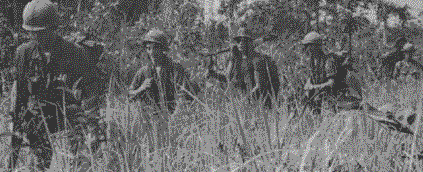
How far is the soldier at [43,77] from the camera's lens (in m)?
1.94

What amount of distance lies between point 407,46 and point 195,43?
2.49 meters

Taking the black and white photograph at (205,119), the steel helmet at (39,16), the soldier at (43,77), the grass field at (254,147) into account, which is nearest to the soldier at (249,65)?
the black and white photograph at (205,119)

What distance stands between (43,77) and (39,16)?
462mm

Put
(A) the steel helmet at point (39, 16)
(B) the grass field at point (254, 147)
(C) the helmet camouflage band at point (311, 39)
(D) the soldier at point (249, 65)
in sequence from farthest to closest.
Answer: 1. (D) the soldier at point (249, 65)
2. (C) the helmet camouflage band at point (311, 39)
3. (A) the steel helmet at point (39, 16)
4. (B) the grass field at point (254, 147)

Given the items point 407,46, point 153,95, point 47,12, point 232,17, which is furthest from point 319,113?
point 407,46

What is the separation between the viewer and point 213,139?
176cm

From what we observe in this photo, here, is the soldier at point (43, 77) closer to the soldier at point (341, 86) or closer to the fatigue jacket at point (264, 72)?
the soldier at point (341, 86)

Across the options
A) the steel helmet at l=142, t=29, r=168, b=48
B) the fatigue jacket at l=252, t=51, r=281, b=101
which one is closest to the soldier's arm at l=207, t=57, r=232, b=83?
the steel helmet at l=142, t=29, r=168, b=48

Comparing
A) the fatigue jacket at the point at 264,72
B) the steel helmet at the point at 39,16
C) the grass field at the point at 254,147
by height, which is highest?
the steel helmet at the point at 39,16

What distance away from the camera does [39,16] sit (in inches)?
93.5

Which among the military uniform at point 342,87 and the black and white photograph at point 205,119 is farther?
the military uniform at point 342,87

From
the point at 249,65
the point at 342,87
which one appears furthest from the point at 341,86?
the point at 249,65

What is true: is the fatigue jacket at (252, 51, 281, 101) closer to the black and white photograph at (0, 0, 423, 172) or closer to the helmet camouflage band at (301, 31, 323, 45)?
the helmet camouflage band at (301, 31, 323, 45)

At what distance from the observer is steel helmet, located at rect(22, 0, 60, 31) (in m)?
2.37
